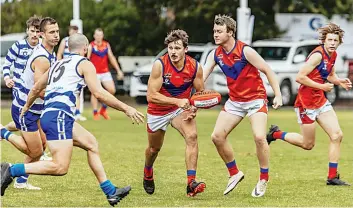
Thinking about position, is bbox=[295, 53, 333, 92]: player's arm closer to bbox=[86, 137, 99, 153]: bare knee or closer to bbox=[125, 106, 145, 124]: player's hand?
bbox=[86, 137, 99, 153]: bare knee

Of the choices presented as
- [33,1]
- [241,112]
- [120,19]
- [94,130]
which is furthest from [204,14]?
[241,112]

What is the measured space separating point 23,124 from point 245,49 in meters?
2.71

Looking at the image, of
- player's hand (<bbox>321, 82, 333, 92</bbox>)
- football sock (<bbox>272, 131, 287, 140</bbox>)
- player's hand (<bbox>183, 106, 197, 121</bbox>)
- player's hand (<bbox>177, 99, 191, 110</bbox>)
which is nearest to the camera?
player's hand (<bbox>177, 99, 191, 110</bbox>)

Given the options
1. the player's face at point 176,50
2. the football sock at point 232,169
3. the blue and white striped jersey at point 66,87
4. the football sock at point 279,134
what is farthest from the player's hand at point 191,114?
the football sock at point 279,134

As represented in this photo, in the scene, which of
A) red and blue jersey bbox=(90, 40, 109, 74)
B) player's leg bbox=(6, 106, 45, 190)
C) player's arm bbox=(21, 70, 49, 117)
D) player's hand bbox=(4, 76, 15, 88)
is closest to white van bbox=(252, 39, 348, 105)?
red and blue jersey bbox=(90, 40, 109, 74)

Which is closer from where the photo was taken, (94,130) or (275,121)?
(94,130)

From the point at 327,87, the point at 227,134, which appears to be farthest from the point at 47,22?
the point at 327,87

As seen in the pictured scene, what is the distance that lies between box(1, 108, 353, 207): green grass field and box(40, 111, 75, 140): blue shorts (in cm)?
95

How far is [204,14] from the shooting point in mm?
35000

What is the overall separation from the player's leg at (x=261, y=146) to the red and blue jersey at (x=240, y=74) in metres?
0.25

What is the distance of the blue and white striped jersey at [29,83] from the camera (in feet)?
38.7

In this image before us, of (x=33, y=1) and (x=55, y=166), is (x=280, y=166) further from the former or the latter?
(x=33, y=1)

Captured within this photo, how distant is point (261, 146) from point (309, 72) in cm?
161

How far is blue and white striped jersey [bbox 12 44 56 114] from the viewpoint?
11797mm
